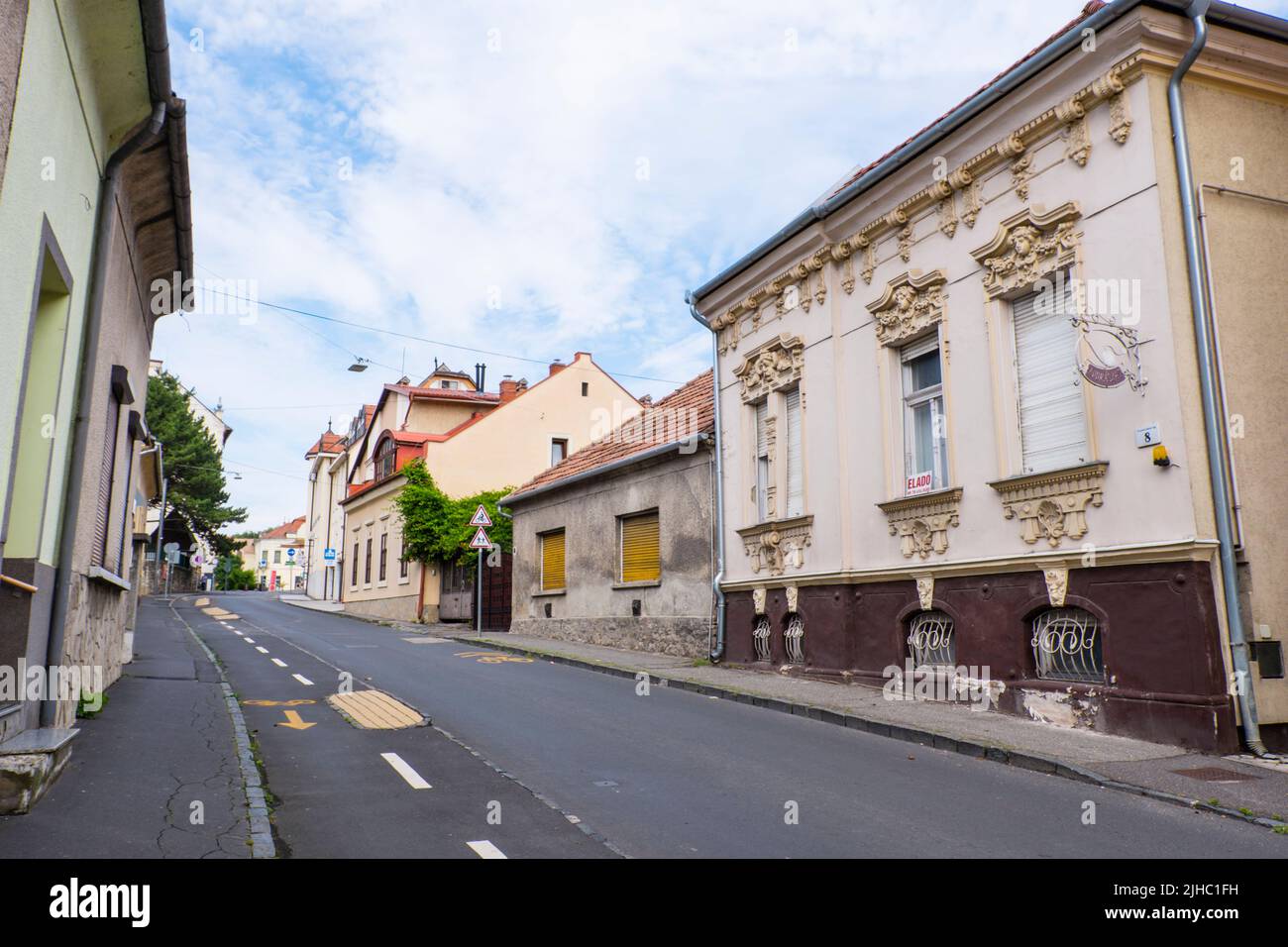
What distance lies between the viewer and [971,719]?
10.4m

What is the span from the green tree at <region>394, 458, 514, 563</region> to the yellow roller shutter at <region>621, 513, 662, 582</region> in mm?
12797

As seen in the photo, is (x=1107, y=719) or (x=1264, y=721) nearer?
(x=1264, y=721)

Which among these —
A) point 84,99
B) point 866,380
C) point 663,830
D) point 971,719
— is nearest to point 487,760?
point 663,830

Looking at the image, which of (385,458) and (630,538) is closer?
(630,538)

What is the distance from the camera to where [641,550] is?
1973 centimetres

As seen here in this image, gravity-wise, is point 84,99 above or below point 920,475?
above

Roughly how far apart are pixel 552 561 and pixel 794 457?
32.3 ft

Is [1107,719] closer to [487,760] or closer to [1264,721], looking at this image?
[1264,721]

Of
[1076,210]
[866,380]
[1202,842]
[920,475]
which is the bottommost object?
[1202,842]

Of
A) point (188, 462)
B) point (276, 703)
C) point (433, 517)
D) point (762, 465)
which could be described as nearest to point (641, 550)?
point (762, 465)

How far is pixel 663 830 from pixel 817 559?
335 inches

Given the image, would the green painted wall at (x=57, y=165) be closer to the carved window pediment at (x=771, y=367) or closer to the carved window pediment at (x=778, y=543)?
the carved window pediment at (x=771, y=367)

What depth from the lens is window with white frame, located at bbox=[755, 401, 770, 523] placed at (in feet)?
52.4

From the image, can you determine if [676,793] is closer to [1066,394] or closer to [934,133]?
[1066,394]
